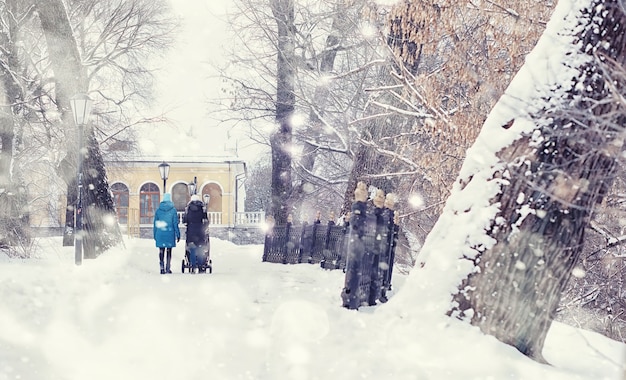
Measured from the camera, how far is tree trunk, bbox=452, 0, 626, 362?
4793mm

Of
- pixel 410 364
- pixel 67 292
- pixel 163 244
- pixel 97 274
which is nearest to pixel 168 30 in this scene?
pixel 163 244

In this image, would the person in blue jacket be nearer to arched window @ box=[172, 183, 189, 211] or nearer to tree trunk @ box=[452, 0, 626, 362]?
tree trunk @ box=[452, 0, 626, 362]

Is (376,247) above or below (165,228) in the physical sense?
below

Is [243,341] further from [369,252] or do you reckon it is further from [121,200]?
[121,200]

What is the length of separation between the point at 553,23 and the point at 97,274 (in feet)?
25.8

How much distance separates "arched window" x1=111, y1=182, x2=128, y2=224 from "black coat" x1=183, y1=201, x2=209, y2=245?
28907 mm

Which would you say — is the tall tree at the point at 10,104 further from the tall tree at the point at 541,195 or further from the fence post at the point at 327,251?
the tall tree at the point at 541,195

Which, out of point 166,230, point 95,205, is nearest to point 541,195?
point 166,230

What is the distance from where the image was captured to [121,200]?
135 feet

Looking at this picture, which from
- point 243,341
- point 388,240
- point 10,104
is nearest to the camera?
point 243,341

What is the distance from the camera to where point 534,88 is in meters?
4.93

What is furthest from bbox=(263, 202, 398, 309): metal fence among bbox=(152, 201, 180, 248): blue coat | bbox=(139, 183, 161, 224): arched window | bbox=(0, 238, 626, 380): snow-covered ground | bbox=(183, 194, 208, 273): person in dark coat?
bbox=(139, 183, 161, 224): arched window

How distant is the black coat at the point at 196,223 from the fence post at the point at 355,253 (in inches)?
246

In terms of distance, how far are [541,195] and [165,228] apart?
8.75 m
